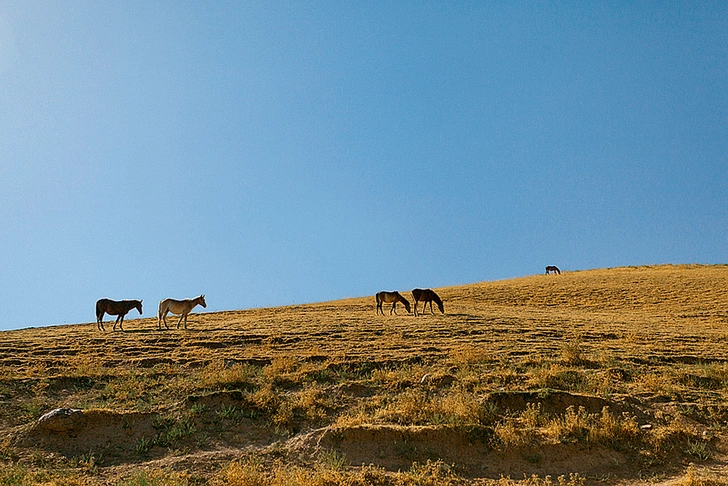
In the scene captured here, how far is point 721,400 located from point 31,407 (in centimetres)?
1467

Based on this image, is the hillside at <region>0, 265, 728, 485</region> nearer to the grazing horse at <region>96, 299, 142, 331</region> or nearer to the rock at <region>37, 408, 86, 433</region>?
the rock at <region>37, 408, 86, 433</region>

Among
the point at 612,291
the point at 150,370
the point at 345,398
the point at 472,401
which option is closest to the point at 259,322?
the point at 150,370

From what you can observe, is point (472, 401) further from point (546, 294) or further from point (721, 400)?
point (546, 294)

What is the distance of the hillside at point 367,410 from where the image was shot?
8.16 metres

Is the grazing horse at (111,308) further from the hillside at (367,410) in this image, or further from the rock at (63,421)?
the rock at (63,421)

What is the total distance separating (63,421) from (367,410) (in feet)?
19.3

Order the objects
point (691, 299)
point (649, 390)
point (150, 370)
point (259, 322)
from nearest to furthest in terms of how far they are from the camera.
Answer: point (649, 390) → point (150, 370) → point (259, 322) → point (691, 299)

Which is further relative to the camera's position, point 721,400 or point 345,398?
point 345,398

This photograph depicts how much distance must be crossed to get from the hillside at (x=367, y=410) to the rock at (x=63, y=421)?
1.2 inches

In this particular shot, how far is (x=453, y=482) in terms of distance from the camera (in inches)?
301

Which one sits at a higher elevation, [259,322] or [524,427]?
[259,322]

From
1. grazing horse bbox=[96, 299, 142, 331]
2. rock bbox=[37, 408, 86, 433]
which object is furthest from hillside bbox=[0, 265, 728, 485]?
grazing horse bbox=[96, 299, 142, 331]

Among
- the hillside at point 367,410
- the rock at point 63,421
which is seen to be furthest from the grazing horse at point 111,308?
the rock at point 63,421

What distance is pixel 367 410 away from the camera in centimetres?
1074
